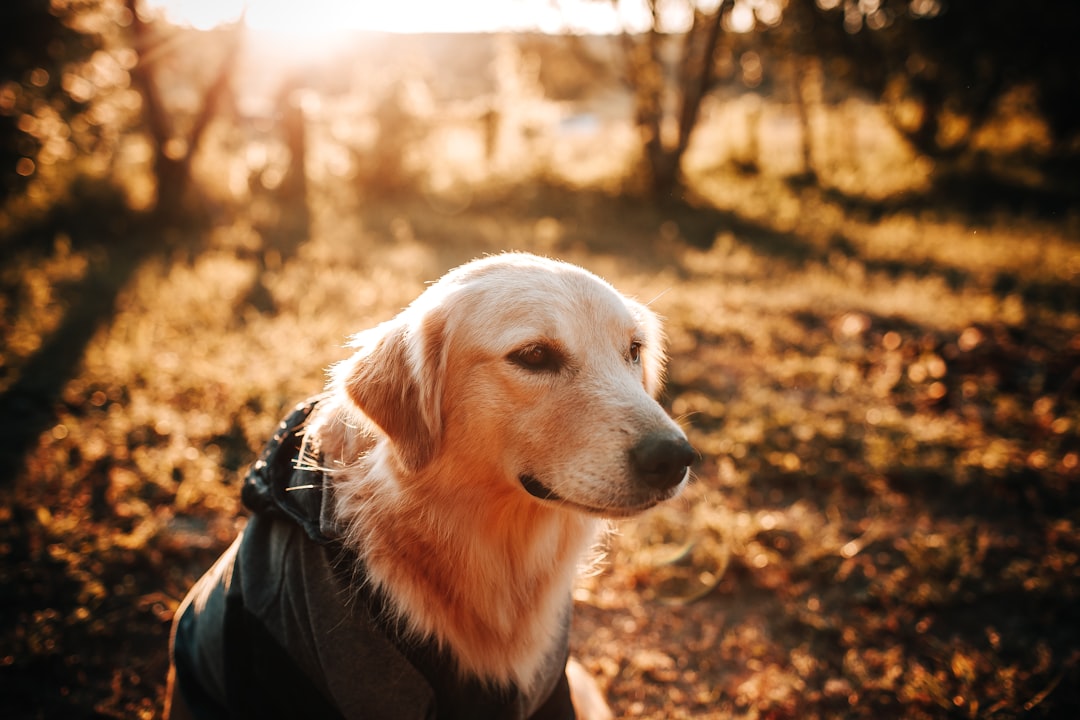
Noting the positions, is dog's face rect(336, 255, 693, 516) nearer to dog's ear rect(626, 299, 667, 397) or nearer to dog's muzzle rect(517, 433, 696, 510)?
dog's muzzle rect(517, 433, 696, 510)

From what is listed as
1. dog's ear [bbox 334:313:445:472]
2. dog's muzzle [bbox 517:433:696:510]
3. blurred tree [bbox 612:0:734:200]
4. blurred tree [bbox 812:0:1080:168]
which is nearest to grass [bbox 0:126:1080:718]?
dog's muzzle [bbox 517:433:696:510]

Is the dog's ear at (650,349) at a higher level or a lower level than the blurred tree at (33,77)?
lower

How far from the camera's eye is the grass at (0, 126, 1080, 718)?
2.77 m

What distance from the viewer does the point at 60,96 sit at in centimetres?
849

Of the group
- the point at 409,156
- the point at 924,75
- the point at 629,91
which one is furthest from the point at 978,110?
the point at 409,156

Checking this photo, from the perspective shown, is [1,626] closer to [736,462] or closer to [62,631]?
[62,631]

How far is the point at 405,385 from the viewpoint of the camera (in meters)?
2.03

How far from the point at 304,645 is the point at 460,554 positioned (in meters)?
0.52

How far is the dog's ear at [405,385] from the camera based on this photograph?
198 cm

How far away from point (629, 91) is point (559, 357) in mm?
12345

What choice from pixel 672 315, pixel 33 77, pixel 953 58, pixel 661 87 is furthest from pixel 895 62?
pixel 33 77

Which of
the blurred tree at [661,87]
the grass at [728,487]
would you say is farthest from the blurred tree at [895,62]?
the grass at [728,487]

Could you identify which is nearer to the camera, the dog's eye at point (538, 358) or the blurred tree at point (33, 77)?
the dog's eye at point (538, 358)

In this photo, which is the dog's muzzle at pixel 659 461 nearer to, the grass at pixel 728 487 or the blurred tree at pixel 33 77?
the grass at pixel 728 487
